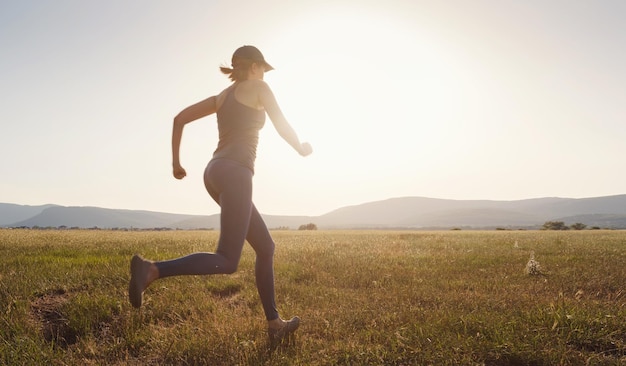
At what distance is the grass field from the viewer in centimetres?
378

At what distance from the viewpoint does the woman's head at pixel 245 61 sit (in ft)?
13.3

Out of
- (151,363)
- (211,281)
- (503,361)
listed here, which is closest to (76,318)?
(151,363)

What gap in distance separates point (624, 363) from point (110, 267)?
7871 millimetres

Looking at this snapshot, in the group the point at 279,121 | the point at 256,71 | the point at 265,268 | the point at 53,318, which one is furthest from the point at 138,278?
the point at 53,318

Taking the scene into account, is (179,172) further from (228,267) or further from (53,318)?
(53,318)

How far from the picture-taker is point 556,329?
4.32 meters

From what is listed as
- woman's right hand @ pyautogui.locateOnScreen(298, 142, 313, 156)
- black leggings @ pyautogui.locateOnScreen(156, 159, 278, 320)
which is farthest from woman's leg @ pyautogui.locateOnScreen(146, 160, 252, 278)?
woman's right hand @ pyautogui.locateOnScreen(298, 142, 313, 156)

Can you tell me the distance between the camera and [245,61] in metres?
4.04

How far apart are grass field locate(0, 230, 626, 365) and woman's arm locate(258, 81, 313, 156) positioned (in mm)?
2055

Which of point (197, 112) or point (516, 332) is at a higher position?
point (197, 112)

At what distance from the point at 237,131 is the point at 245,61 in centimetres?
78

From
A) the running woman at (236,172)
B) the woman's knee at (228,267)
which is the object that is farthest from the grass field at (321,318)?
the woman's knee at (228,267)

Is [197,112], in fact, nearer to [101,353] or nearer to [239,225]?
[239,225]

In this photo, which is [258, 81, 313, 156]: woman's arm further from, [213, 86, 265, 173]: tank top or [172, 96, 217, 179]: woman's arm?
[172, 96, 217, 179]: woman's arm
